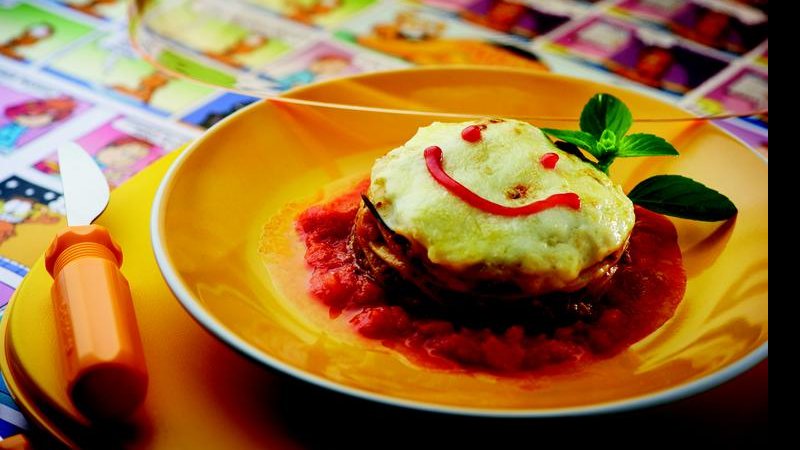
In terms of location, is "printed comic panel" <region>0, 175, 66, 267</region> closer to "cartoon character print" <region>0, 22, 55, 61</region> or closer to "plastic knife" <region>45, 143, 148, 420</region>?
"plastic knife" <region>45, 143, 148, 420</region>

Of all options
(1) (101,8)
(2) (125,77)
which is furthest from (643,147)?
(1) (101,8)

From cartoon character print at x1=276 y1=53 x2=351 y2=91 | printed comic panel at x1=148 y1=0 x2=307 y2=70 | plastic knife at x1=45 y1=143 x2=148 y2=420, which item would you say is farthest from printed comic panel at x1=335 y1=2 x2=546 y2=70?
plastic knife at x1=45 y1=143 x2=148 y2=420

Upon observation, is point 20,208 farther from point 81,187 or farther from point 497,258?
point 497,258

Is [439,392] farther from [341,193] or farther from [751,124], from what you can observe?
[751,124]

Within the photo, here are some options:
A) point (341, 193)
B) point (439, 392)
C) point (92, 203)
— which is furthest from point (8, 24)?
point (439, 392)

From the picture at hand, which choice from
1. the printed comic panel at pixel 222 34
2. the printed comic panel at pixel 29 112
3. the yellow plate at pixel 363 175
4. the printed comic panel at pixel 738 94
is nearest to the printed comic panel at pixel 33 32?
the printed comic panel at pixel 29 112

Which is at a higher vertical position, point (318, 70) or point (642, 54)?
point (642, 54)
